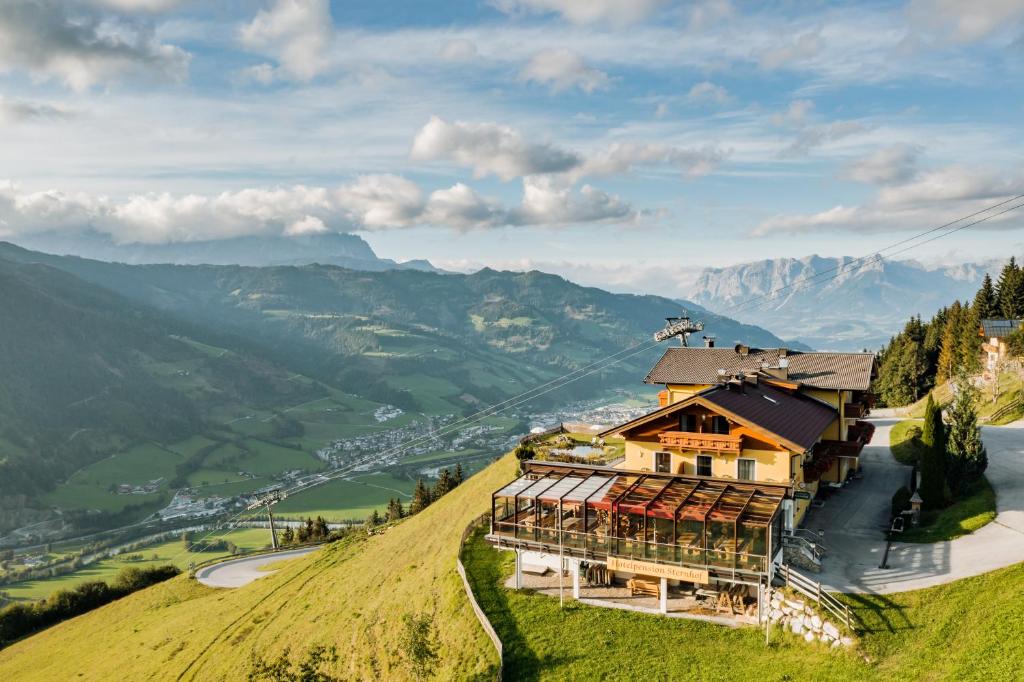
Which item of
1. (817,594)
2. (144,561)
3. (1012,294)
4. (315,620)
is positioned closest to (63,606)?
(315,620)

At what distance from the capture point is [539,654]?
85.9ft

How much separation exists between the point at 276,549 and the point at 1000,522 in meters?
74.0

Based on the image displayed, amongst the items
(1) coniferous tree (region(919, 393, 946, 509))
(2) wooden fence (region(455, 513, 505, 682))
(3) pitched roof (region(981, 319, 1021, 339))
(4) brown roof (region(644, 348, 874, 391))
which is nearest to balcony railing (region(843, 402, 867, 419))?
(4) brown roof (region(644, 348, 874, 391))

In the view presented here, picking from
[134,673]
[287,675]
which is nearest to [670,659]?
[287,675]

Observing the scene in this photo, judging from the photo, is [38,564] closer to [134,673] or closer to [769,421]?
[134,673]

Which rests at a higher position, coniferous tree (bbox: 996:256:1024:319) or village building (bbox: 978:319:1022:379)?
coniferous tree (bbox: 996:256:1024:319)

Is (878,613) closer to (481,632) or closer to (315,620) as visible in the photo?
(481,632)

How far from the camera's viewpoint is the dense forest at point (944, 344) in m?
82.3

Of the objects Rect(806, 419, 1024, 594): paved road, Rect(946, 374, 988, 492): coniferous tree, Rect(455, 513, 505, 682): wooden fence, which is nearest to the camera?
Rect(455, 513, 505, 682): wooden fence

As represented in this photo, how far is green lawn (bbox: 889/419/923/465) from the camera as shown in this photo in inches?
1957

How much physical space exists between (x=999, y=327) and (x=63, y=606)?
112 m

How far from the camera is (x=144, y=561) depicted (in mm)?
157125

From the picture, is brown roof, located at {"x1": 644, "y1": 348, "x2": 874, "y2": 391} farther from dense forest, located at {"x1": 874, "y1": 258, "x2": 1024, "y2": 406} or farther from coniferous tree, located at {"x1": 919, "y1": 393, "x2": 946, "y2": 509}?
dense forest, located at {"x1": 874, "y1": 258, "x2": 1024, "y2": 406}

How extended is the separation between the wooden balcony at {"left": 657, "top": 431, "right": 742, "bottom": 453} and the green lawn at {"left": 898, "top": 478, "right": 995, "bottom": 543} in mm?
9046
